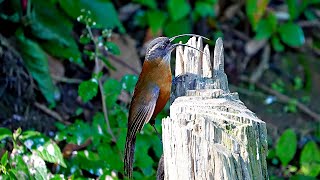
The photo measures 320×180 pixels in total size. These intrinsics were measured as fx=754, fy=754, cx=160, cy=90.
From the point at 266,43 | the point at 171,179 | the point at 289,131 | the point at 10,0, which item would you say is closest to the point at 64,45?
the point at 10,0

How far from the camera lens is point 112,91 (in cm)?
493

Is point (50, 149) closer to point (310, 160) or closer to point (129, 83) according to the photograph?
point (129, 83)

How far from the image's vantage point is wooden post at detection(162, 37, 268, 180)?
2992 millimetres

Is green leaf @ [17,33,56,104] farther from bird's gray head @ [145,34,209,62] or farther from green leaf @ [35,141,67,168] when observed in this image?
bird's gray head @ [145,34,209,62]

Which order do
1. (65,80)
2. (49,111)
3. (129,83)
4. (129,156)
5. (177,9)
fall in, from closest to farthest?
(129,156)
(129,83)
(49,111)
(65,80)
(177,9)

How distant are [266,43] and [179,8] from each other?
1.20 m

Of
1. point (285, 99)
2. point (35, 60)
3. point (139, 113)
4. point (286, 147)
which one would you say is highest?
point (285, 99)

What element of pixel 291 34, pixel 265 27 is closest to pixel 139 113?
pixel 265 27

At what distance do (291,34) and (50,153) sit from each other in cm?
373

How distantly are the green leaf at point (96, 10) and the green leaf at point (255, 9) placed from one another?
1510 mm

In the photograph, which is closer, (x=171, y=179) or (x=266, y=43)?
(x=171, y=179)

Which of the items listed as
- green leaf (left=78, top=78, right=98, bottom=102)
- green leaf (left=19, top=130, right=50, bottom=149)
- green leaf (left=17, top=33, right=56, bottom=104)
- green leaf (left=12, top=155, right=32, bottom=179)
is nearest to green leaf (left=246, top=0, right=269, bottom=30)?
green leaf (left=17, top=33, right=56, bottom=104)

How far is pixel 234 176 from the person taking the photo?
9.77 ft

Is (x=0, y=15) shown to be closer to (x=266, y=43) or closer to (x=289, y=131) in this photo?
(x=289, y=131)
